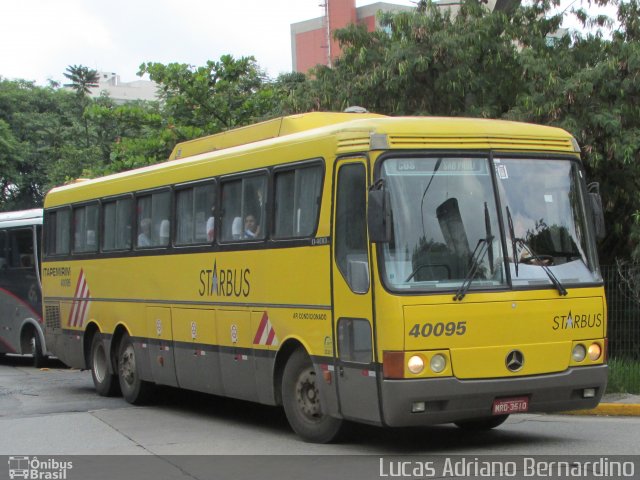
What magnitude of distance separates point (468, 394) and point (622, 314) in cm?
815


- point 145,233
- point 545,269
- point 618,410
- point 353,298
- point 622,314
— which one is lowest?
point 618,410

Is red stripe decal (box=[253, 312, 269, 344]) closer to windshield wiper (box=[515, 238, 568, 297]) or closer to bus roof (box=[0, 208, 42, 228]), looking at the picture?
windshield wiper (box=[515, 238, 568, 297])

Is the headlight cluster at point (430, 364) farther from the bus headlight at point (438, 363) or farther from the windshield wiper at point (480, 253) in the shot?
the windshield wiper at point (480, 253)

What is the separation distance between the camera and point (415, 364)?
9.10m

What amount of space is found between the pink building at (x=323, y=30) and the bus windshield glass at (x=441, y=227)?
68365mm

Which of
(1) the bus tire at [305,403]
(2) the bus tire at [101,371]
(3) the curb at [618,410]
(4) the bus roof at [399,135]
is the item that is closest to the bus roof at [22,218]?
(2) the bus tire at [101,371]

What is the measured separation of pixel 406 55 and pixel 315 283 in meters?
10.4

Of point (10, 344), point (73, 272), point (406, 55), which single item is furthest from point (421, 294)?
point (10, 344)

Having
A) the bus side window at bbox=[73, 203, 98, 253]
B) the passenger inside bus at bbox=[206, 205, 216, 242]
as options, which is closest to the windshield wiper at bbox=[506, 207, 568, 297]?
the passenger inside bus at bbox=[206, 205, 216, 242]

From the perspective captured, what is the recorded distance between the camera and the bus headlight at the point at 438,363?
9.16 metres

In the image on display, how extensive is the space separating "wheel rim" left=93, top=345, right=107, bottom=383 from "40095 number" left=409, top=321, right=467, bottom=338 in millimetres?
7755

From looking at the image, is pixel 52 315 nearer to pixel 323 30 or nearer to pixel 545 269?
pixel 545 269

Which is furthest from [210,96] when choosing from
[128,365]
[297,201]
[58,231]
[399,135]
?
[399,135]

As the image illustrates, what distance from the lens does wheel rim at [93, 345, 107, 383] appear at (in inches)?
622
